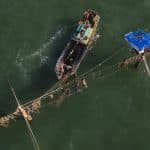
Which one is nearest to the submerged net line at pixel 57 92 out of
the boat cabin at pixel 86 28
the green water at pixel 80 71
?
the green water at pixel 80 71

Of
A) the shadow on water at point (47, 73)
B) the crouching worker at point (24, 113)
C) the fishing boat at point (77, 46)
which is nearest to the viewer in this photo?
the crouching worker at point (24, 113)

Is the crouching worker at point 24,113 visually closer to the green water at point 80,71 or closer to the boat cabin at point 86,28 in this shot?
the green water at point 80,71

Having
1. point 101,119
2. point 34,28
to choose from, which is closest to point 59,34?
point 34,28

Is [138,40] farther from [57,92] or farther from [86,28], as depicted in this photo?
[57,92]

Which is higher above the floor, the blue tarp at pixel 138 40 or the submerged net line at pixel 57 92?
the blue tarp at pixel 138 40

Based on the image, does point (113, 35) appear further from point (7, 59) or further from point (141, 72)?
point (7, 59)

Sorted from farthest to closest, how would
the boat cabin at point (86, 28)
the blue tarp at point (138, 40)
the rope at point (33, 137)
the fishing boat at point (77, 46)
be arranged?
the boat cabin at point (86, 28) → the fishing boat at point (77, 46) → the blue tarp at point (138, 40) → the rope at point (33, 137)

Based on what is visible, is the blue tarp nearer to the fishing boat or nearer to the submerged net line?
the submerged net line
